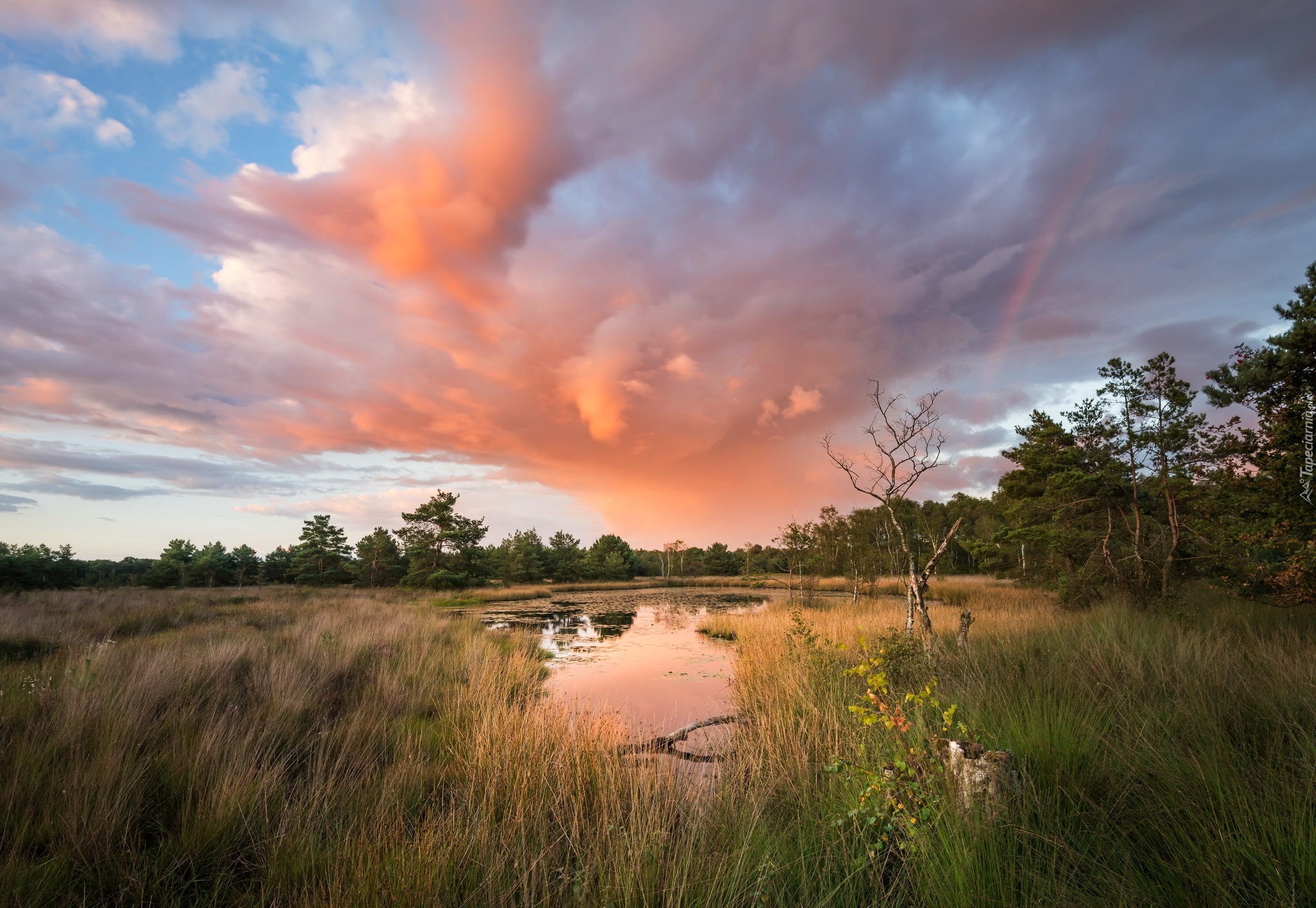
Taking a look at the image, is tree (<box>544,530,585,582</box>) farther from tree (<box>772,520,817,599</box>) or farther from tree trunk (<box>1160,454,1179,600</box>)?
tree trunk (<box>1160,454,1179,600</box>)

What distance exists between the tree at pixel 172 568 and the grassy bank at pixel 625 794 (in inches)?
1787

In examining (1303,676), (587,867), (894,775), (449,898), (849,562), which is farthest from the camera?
(849,562)

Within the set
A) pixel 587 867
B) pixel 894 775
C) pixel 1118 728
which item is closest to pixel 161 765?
pixel 587 867

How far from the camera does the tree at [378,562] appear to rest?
42.4 m

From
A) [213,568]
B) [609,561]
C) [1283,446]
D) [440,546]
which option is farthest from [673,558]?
[1283,446]

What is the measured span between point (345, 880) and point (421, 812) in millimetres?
1829

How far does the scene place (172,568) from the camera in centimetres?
4122

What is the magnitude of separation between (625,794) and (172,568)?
55234mm

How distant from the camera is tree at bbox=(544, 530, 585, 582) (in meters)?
55.4

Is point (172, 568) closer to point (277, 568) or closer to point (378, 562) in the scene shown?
point (277, 568)

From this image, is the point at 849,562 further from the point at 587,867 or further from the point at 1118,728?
the point at 587,867

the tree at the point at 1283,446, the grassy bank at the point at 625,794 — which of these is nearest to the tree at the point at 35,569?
the grassy bank at the point at 625,794

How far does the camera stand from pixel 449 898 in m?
2.73

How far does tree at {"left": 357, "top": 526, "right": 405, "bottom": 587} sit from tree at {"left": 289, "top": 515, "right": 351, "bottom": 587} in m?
2.06
